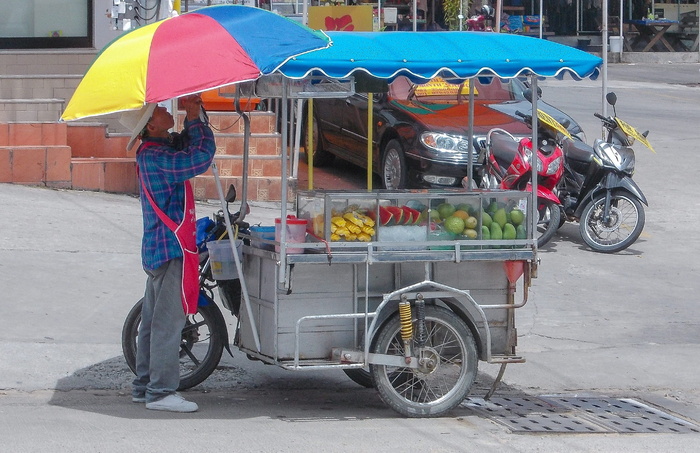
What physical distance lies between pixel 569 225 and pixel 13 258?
6376 mm

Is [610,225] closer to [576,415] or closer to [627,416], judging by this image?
[627,416]

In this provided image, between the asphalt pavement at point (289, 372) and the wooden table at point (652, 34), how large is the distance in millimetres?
21062

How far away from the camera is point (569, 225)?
1202cm

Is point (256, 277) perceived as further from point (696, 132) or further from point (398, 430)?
point (696, 132)

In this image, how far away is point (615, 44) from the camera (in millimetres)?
30734

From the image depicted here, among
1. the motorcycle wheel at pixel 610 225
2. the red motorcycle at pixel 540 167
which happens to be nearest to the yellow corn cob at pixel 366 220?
the red motorcycle at pixel 540 167

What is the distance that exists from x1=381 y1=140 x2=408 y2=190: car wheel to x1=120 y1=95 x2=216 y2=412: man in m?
5.98

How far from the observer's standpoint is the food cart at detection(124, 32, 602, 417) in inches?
228

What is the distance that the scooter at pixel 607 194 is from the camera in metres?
10.8

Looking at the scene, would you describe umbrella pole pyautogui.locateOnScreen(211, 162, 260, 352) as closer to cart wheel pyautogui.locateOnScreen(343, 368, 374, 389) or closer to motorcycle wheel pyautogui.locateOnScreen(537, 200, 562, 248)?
cart wheel pyautogui.locateOnScreen(343, 368, 374, 389)

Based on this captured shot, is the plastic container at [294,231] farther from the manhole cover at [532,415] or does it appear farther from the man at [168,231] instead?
the manhole cover at [532,415]

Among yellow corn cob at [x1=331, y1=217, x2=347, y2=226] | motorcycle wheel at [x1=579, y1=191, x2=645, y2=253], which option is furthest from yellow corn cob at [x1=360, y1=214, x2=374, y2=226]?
motorcycle wheel at [x1=579, y1=191, x2=645, y2=253]

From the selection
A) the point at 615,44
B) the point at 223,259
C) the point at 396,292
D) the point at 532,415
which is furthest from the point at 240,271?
the point at 615,44

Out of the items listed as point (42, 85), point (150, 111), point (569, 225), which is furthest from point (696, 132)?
point (150, 111)
